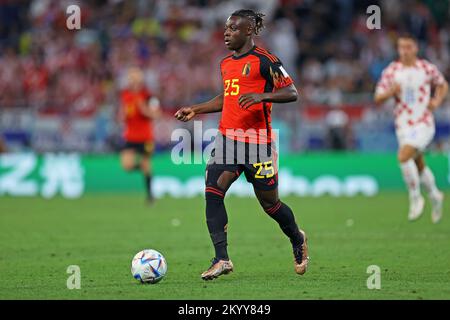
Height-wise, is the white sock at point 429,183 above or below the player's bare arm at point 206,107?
below

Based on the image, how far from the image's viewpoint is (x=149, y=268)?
874cm

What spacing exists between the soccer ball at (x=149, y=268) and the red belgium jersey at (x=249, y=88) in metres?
1.34

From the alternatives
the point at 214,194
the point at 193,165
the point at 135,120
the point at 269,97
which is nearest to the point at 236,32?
the point at 269,97

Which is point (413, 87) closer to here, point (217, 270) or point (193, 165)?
point (217, 270)

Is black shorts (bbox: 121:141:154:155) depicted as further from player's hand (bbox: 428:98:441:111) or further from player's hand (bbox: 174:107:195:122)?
player's hand (bbox: 174:107:195:122)

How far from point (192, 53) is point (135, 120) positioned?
5.61m

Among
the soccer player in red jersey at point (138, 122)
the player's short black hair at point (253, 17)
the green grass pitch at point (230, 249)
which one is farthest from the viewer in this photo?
the soccer player in red jersey at point (138, 122)

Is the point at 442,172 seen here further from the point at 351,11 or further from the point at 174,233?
the point at 174,233

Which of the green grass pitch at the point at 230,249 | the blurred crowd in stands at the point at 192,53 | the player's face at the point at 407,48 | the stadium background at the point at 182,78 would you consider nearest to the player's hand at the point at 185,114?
the green grass pitch at the point at 230,249

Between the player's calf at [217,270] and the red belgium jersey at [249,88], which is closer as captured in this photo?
the player's calf at [217,270]

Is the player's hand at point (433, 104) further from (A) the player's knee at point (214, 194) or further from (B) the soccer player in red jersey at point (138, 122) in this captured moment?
(A) the player's knee at point (214, 194)

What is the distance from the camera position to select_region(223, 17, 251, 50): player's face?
29.8 feet

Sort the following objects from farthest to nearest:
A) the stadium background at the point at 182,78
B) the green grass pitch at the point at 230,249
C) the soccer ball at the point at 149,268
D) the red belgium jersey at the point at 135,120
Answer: the stadium background at the point at 182,78 < the red belgium jersey at the point at 135,120 < the soccer ball at the point at 149,268 < the green grass pitch at the point at 230,249

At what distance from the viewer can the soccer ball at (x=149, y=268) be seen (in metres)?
8.73
